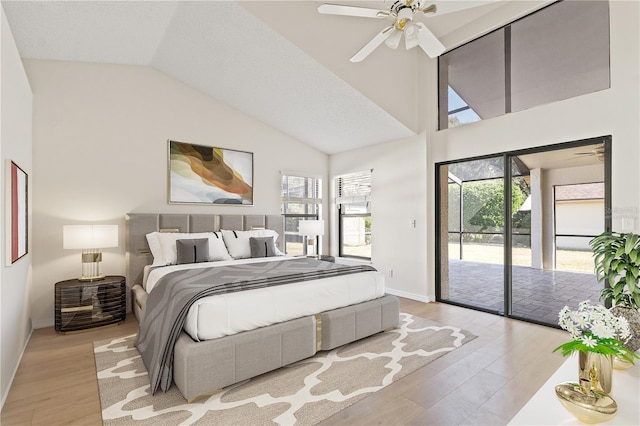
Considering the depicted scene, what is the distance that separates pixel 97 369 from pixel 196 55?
3.41 meters

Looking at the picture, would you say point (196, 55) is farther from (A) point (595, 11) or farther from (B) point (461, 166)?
(A) point (595, 11)

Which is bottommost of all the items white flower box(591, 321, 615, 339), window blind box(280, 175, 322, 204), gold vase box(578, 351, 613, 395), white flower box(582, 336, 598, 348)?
gold vase box(578, 351, 613, 395)

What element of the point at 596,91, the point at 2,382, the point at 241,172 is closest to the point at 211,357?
the point at 2,382

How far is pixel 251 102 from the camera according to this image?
4.73 meters

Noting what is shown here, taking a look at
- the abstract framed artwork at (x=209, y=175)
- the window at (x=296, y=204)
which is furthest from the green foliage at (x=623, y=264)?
the abstract framed artwork at (x=209, y=175)

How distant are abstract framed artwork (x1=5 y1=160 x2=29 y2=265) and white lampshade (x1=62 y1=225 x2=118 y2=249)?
0.44 m

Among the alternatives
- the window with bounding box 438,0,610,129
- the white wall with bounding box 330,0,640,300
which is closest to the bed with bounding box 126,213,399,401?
the white wall with bounding box 330,0,640,300

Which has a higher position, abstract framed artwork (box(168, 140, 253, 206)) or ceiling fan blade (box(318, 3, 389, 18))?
ceiling fan blade (box(318, 3, 389, 18))

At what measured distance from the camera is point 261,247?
4.46m

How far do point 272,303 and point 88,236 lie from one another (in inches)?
93.6

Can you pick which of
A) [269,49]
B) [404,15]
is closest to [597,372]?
[404,15]

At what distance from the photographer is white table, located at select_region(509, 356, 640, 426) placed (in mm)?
1103

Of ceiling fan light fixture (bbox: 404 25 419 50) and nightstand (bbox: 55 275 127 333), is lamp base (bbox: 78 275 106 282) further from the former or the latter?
ceiling fan light fixture (bbox: 404 25 419 50)

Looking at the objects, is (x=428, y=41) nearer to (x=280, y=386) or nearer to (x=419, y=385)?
(x=419, y=385)
